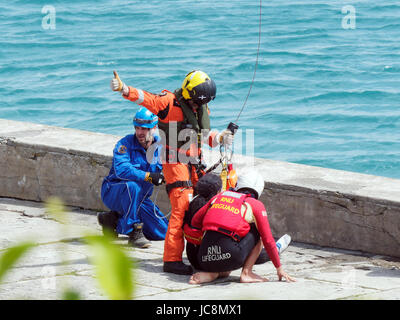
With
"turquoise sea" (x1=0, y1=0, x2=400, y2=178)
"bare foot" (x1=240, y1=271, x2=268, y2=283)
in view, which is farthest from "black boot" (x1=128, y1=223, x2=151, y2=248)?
"turquoise sea" (x1=0, y1=0, x2=400, y2=178)

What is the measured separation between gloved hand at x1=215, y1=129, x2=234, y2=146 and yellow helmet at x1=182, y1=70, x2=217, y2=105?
0.27 metres

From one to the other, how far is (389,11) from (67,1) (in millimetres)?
10741

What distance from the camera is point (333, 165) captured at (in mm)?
13898

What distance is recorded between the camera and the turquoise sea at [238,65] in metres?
15.7

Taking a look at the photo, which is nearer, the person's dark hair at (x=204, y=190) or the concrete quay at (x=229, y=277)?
the concrete quay at (x=229, y=277)

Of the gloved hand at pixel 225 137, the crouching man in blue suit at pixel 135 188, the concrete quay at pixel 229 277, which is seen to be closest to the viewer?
the concrete quay at pixel 229 277

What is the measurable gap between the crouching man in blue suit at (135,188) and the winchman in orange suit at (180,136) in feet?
1.60

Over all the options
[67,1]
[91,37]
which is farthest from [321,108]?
[67,1]

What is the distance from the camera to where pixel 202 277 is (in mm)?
4863

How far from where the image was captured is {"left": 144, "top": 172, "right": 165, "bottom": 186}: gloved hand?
18.8ft

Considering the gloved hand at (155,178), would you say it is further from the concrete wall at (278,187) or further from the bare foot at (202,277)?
the bare foot at (202,277)

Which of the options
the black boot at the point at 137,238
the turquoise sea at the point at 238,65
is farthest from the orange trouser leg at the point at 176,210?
the turquoise sea at the point at 238,65

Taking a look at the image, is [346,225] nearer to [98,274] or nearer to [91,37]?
[98,274]
